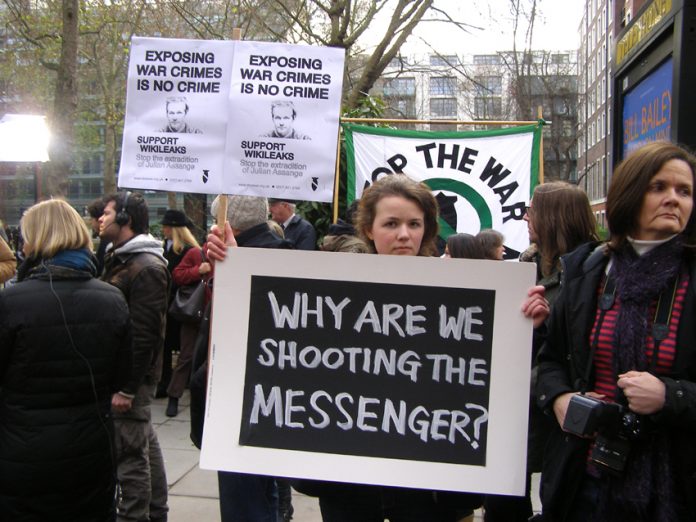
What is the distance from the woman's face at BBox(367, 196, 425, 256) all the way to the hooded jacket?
1.89 m

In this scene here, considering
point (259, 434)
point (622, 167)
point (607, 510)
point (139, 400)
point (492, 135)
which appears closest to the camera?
point (607, 510)

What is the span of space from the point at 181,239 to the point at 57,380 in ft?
14.1

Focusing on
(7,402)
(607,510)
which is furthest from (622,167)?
(7,402)

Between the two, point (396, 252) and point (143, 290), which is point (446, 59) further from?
point (396, 252)

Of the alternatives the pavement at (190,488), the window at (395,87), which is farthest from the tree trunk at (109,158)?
the pavement at (190,488)

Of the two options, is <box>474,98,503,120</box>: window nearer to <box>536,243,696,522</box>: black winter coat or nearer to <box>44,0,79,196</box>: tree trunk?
<box>44,0,79,196</box>: tree trunk

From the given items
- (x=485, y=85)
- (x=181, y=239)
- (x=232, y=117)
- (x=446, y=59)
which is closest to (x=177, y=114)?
(x=232, y=117)

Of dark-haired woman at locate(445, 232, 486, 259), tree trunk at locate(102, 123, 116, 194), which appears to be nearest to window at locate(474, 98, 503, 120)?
tree trunk at locate(102, 123, 116, 194)

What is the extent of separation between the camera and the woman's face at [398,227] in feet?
7.56

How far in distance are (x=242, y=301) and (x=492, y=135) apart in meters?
3.81

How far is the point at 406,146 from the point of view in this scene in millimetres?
5688

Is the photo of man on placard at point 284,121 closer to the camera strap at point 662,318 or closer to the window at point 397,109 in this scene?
the camera strap at point 662,318

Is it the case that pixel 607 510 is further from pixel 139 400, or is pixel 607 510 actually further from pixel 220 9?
pixel 220 9

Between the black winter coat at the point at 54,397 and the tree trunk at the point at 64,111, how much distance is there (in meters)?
7.08
